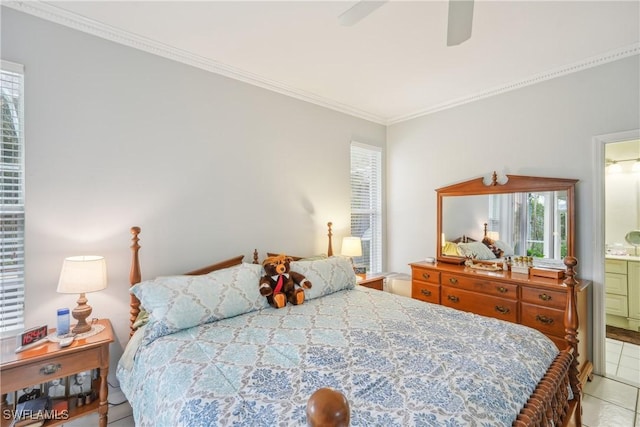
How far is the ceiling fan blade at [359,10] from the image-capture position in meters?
1.42

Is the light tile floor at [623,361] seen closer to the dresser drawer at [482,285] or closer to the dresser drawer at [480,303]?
the dresser drawer at [480,303]

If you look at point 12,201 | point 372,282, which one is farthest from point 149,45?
point 372,282

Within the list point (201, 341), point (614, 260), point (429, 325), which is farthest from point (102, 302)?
point (614, 260)

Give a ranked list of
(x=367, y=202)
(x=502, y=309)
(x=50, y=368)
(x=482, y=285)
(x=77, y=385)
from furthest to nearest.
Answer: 1. (x=367, y=202)
2. (x=482, y=285)
3. (x=502, y=309)
4. (x=77, y=385)
5. (x=50, y=368)

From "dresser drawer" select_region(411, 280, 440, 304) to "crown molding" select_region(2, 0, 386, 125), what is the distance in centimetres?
240

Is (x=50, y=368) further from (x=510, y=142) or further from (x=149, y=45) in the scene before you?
(x=510, y=142)

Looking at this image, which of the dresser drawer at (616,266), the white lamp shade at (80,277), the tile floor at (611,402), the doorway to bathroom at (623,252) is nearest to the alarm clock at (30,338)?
the white lamp shade at (80,277)

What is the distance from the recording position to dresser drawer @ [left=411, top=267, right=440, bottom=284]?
3.23m

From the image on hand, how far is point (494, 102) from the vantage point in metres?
3.18

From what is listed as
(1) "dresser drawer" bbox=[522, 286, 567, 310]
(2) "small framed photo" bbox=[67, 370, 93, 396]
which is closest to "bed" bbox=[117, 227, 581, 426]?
(2) "small framed photo" bbox=[67, 370, 93, 396]

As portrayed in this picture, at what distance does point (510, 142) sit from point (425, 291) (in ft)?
6.07

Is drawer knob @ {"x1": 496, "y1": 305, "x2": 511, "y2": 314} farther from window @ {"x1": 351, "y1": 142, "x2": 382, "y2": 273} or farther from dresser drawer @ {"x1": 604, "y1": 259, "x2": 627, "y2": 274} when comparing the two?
dresser drawer @ {"x1": 604, "y1": 259, "x2": 627, "y2": 274}

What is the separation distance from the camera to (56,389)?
1845mm

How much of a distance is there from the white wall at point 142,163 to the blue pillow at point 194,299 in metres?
0.51
